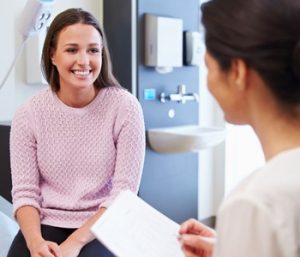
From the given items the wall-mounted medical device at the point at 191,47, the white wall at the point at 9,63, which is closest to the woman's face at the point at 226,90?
the white wall at the point at 9,63

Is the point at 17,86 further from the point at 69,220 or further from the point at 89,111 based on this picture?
the point at 69,220

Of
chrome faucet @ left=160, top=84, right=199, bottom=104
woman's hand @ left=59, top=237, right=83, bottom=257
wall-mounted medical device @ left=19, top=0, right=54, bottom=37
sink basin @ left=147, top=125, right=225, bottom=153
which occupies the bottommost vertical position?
woman's hand @ left=59, top=237, right=83, bottom=257

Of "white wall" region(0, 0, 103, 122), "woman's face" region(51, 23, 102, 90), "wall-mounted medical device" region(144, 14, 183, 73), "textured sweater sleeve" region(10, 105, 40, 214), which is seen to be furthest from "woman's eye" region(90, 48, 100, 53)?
"wall-mounted medical device" region(144, 14, 183, 73)

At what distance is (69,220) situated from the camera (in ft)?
4.55

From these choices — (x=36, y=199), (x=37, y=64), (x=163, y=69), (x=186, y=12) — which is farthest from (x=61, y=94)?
(x=186, y=12)

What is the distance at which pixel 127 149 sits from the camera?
1.39 meters

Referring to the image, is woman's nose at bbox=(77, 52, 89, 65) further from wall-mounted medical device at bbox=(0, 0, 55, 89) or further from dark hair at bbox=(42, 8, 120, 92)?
wall-mounted medical device at bbox=(0, 0, 55, 89)

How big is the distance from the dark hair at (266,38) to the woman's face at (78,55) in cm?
84

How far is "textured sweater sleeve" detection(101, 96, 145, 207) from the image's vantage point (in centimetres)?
139

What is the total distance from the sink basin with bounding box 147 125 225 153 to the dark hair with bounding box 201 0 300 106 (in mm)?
1691

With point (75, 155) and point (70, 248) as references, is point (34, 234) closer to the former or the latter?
point (70, 248)

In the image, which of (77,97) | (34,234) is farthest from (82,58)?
(34,234)

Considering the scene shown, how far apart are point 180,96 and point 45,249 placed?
1465mm

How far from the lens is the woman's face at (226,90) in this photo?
0.66m
